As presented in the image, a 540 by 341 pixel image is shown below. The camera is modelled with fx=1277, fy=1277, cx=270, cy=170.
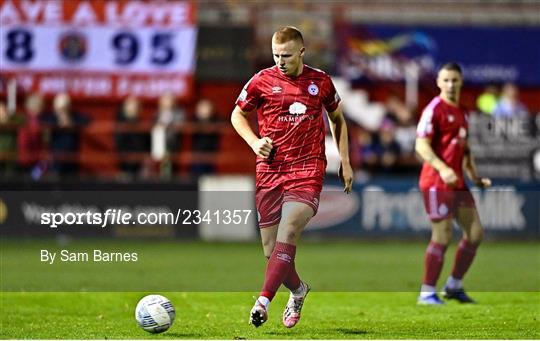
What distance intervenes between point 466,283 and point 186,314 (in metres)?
5.23

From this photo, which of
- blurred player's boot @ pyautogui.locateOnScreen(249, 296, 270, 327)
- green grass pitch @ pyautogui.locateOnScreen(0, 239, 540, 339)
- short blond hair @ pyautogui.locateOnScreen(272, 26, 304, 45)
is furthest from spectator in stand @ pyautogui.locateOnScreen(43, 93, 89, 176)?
blurred player's boot @ pyautogui.locateOnScreen(249, 296, 270, 327)

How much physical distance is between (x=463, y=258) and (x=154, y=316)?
14.6ft

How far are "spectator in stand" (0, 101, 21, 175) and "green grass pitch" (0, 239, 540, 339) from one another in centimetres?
225

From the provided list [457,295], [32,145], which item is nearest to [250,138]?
[457,295]

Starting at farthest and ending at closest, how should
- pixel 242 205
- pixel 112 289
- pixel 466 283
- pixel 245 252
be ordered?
pixel 242 205
pixel 245 252
pixel 466 283
pixel 112 289

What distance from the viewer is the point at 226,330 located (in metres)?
10.9

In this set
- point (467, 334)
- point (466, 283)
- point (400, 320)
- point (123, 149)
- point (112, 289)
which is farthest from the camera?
point (123, 149)

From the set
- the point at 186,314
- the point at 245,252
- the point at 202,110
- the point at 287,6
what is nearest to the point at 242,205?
the point at 245,252

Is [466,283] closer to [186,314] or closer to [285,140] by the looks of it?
[186,314]

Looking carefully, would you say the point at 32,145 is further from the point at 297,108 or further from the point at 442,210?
the point at 297,108

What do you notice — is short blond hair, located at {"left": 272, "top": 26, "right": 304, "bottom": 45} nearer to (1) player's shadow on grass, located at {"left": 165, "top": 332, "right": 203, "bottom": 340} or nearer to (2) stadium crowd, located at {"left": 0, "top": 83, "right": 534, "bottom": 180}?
(1) player's shadow on grass, located at {"left": 165, "top": 332, "right": 203, "bottom": 340}

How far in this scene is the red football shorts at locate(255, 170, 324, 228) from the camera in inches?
416

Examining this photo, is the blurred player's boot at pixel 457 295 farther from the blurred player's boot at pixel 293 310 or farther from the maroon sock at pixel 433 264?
the blurred player's boot at pixel 293 310

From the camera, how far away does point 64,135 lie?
25453 mm
